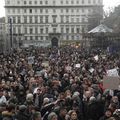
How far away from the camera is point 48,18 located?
492 feet

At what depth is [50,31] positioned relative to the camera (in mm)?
147625

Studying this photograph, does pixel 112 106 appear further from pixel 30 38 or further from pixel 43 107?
pixel 30 38

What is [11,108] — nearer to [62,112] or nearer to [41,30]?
[62,112]

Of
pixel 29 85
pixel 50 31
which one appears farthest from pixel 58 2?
pixel 29 85

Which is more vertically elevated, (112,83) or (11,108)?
(112,83)

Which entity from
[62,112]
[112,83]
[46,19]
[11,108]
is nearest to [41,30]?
[46,19]

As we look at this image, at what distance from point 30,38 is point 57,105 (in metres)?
135

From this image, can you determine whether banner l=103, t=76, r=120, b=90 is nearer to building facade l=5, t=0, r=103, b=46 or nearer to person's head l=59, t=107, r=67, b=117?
person's head l=59, t=107, r=67, b=117

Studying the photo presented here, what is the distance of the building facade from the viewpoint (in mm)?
145262

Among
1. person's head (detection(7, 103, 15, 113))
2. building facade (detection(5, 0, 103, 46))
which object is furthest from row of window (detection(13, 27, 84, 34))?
person's head (detection(7, 103, 15, 113))

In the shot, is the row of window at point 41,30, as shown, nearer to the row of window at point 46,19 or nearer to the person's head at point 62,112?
the row of window at point 46,19

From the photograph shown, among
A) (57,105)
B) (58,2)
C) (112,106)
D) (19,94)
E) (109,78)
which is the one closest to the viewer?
(112,106)

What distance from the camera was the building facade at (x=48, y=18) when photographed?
145262 millimetres

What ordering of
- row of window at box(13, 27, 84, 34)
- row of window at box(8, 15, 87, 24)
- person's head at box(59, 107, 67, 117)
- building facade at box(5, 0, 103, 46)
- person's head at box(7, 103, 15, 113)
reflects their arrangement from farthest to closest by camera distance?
row of window at box(8, 15, 87, 24)
row of window at box(13, 27, 84, 34)
building facade at box(5, 0, 103, 46)
person's head at box(7, 103, 15, 113)
person's head at box(59, 107, 67, 117)
